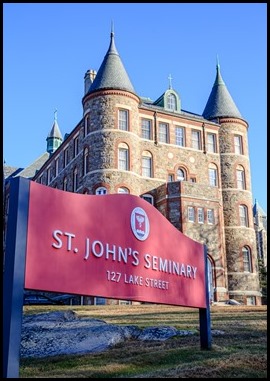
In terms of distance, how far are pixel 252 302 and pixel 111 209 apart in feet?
96.8

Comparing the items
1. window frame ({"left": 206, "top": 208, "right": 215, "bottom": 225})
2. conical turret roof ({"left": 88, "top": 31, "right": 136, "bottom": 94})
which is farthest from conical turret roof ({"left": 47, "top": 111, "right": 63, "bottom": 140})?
window frame ({"left": 206, "top": 208, "right": 215, "bottom": 225})

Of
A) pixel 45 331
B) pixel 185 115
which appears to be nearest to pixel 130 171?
pixel 185 115

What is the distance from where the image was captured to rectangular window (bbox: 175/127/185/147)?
37.8 m

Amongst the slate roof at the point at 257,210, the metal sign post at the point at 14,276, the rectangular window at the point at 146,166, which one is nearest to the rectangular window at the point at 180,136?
the rectangular window at the point at 146,166

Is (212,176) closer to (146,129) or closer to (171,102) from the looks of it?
(146,129)

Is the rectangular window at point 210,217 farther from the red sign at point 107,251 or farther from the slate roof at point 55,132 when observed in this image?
the slate roof at point 55,132

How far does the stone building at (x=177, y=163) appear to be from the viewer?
1314 inches

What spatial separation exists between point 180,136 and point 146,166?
4.17m

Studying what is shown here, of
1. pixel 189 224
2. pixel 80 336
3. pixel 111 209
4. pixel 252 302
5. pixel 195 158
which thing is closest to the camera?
pixel 111 209

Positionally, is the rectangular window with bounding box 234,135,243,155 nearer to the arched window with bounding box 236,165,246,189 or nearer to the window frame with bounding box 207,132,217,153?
the arched window with bounding box 236,165,246,189

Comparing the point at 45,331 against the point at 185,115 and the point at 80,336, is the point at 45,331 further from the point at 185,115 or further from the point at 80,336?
the point at 185,115

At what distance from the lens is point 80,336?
10273 millimetres

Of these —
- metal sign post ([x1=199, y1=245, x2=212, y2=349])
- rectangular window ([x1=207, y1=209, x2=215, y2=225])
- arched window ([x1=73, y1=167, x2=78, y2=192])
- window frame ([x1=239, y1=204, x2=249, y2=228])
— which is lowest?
metal sign post ([x1=199, y1=245, x2=212, y2=349])

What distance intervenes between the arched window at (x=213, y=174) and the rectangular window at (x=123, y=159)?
26.0 ft
